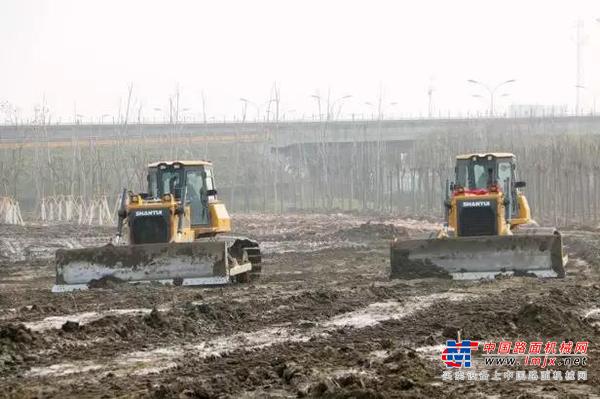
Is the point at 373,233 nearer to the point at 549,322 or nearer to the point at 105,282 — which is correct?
the point at 105,282

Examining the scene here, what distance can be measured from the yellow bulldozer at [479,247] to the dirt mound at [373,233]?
14.1m

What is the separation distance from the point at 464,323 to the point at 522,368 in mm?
2911

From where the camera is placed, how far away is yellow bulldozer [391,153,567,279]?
1962cm

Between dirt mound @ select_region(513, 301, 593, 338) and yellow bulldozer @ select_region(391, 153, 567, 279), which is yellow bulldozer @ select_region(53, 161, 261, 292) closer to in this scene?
yellow bulldozer @ select_region(391, 153, 567, 279)

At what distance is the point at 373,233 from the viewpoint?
3647 cm

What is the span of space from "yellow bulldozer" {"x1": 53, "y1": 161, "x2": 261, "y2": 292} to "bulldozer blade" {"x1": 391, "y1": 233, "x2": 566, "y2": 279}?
10.3 feet

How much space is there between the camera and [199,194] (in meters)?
21.2

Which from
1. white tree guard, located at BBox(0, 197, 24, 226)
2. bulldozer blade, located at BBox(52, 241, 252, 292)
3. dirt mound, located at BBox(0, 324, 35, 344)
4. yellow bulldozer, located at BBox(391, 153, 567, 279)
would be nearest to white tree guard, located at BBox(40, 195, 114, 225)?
white tree guard, located at BBox(0, 197, 24, 226)

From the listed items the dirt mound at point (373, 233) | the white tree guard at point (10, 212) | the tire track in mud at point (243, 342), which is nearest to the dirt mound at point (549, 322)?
the tire track in mud at point (243, 342)

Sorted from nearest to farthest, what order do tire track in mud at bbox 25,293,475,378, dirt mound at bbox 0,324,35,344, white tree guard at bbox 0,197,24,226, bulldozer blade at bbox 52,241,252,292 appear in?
tire track in mud at bbox 25,293,475,378 < dirt mound at bbox 0,324,35,344 < bulldozer blade at bbox 52,241,252,292 < white tree guard at bbox 0,197,24,226

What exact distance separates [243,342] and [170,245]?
22.3ft

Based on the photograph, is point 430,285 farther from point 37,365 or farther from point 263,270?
point 37,365

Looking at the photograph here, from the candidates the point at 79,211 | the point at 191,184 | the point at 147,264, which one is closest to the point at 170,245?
the point at 147,264

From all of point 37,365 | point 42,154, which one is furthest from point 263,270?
point 42,154
